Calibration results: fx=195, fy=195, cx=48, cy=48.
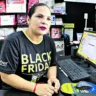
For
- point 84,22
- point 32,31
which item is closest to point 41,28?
point 32,31

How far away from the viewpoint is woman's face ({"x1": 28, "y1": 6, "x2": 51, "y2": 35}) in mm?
1308

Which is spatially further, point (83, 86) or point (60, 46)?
point (60, 46)

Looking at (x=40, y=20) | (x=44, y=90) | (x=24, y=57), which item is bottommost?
(x=44, y=90)

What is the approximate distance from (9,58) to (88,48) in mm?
737

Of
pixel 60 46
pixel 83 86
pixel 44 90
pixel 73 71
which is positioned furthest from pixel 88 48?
pixel 60 46

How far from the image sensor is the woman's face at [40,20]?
1.31m

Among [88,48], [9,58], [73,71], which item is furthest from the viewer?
[88,48]

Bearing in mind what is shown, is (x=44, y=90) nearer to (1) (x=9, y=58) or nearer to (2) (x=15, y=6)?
(1) (x=9, y=58)

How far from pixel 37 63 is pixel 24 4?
1.70 meters

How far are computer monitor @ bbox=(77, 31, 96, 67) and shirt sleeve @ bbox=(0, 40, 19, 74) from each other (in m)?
0.62

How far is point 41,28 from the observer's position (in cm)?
131

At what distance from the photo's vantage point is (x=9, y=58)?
123 cm

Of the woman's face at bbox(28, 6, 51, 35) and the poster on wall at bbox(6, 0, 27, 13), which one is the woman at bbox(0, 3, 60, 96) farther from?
the poster on wall at bbox(6, 0, 27, 13)

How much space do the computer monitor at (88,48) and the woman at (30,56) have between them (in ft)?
1.13
